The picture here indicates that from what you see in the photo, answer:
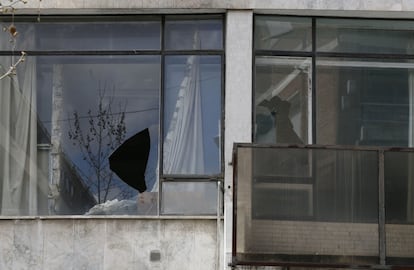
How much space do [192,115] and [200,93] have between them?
353mm

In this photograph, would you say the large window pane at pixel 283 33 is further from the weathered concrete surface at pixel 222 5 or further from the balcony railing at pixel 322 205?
the balcony railing at pixel 322 205

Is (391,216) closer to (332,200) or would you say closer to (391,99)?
(332,200)

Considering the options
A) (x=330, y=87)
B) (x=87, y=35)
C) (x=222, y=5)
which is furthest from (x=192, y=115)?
(x=330, y=87)

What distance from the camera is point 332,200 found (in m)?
11.8

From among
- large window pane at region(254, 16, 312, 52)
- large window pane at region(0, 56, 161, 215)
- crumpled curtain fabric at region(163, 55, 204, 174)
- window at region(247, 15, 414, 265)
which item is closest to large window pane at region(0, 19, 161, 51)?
large window pane at region(0, 56, 161, 215)

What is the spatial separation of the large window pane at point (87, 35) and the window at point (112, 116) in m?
0.01

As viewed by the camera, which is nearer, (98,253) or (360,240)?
(360,240)

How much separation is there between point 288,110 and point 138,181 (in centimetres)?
243

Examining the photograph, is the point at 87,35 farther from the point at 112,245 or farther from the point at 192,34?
the point at 112,245

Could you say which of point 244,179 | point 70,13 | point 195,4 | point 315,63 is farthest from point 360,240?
point 70,13

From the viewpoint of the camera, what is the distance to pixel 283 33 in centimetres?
1314

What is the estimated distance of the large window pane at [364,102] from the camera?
12992mm

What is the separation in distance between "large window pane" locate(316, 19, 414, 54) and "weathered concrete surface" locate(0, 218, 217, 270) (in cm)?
A: 328

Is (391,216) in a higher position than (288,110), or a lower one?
lower
